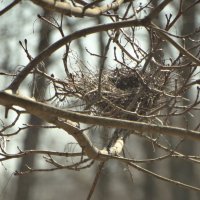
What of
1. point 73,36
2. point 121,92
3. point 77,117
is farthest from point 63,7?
point 121,92

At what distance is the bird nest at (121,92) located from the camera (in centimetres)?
451

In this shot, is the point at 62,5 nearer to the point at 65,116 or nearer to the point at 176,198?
the point at 65,116

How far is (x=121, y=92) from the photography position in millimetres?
4758

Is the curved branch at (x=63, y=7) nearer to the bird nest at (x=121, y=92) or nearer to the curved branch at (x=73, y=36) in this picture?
the curved branch at (x=73, y=36)

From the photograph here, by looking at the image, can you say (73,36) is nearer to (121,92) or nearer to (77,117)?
(77,117)

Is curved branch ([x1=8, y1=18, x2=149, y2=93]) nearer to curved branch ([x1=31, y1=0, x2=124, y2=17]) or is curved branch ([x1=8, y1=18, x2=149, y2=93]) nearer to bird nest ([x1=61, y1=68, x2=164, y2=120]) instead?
curved branch ([x1=31, y1=0, x2=124, y2=17])

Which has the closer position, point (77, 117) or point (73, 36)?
point (77, 117)

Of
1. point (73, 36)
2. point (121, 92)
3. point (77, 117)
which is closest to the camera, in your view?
point (77, 117)

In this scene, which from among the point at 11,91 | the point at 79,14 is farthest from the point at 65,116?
the point at 79,14

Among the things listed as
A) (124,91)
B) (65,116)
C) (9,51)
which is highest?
(9,51)

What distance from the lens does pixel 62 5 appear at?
3.71 metres

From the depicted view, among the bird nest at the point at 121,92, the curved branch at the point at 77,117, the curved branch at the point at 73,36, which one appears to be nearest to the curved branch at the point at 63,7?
the curved branch at the point at 73,36

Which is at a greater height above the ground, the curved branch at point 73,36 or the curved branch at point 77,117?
the curved branch at point 73,36

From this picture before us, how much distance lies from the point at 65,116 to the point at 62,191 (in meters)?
21.9
